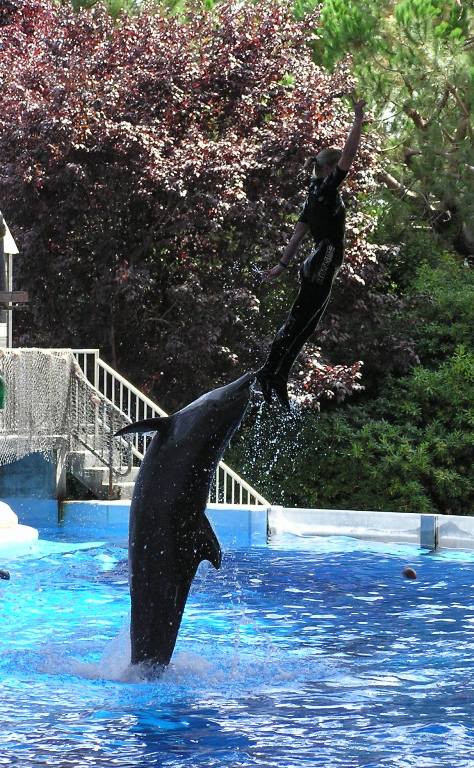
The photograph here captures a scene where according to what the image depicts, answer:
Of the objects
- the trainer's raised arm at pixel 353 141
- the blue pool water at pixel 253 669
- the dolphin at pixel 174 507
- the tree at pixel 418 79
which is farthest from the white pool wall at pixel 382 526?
the trainer's raised arm at pixel 353 141

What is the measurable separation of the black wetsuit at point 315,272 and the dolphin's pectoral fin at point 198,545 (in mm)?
929

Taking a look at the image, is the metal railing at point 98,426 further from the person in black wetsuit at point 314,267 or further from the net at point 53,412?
the person in black wetsuit at point 314,267

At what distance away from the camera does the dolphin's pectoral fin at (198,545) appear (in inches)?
240

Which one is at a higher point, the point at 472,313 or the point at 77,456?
the point at 472,313

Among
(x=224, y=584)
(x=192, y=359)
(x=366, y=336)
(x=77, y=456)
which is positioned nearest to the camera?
(x=224, y=584)

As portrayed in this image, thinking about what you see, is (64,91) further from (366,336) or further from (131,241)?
(366,336)

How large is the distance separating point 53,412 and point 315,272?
8.15 metres

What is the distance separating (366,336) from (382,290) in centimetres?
142

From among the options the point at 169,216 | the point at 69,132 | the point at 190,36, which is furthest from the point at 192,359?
the point at 190,36

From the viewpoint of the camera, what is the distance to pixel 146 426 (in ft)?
19.2

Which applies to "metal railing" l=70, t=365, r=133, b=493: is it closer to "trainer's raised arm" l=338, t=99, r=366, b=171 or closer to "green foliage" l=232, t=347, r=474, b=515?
"green foliage" l=232, t=347, r=474, b=515

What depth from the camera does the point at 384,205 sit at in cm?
1712

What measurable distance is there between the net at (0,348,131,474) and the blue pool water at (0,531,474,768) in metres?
1.73

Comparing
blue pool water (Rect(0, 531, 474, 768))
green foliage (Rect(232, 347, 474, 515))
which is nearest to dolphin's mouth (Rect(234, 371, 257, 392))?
blue pool water (Rect(0, 531, 474, 768))
